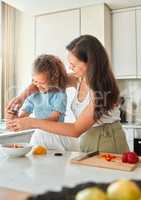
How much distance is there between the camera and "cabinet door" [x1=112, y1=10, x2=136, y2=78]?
3299mm

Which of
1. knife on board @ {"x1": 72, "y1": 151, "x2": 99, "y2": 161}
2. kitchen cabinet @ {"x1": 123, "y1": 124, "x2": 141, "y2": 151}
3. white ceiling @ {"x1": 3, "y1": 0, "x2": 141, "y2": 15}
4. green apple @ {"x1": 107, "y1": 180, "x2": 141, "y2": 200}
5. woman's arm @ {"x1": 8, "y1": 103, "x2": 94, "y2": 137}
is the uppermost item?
white ceiling @ {"x1": 3, "y1": 0, "x2": 141, "y2": 15}

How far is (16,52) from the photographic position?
3.96 metres

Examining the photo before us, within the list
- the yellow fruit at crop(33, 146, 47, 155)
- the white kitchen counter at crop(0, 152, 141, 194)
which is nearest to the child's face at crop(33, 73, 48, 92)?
the yellow fruit at crop(33, 146, 47, 155)

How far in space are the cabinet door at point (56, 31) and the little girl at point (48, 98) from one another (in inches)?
64.1

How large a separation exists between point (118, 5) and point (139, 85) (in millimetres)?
979

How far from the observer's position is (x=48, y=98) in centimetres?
179

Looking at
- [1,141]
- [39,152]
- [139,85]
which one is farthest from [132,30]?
[39,152]

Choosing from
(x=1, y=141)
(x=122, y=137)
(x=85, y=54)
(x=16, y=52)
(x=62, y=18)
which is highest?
(x=62, y=18)

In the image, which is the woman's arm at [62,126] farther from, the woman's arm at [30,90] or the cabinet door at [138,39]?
the cabinet door at [138,39]

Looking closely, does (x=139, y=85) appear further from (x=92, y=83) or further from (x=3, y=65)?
(x=92, y=83)

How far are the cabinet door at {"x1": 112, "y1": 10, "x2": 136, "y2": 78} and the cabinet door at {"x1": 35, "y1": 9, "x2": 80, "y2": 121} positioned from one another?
0.47 metres

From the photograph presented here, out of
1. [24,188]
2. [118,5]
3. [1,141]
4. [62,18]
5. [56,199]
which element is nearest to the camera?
[56,199]

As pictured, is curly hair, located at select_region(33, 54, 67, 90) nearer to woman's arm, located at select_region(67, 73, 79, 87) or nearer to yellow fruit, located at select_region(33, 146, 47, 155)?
woman's arm, located at select_region(67, 73, 79, 87)

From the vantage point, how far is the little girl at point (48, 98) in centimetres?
169
